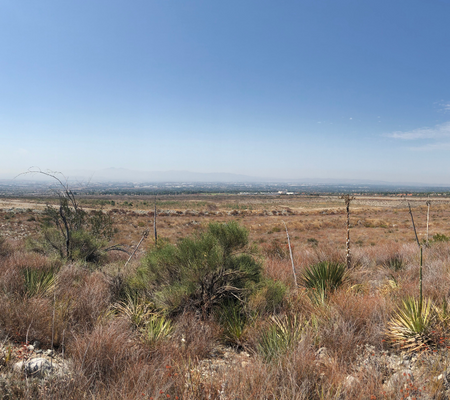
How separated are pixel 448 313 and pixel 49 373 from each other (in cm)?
537

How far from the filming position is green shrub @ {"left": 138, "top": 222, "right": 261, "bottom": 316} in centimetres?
521

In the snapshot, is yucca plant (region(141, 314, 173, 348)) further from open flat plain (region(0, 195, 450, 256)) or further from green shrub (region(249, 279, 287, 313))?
open flat plain (region(0, 195, 450, 256))

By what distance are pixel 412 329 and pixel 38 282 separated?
21.8ft

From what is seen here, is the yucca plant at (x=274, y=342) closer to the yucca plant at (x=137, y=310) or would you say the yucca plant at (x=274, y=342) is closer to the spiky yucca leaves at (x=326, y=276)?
the yucca plant at (x=137, y=310)

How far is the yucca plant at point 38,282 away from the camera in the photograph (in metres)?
5.17

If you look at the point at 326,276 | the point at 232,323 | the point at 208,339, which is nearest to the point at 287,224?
the point at 326,276

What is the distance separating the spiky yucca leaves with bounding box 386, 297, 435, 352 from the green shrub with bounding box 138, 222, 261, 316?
246 cm

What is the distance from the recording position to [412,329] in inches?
147

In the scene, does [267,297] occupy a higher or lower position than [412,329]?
lower

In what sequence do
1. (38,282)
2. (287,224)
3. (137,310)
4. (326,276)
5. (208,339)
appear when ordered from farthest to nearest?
(287,224), (326,276), (38,282), (137,310), (208,339)

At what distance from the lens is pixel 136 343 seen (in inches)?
144

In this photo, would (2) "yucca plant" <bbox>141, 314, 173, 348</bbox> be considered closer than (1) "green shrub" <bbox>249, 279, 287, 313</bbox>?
Yes

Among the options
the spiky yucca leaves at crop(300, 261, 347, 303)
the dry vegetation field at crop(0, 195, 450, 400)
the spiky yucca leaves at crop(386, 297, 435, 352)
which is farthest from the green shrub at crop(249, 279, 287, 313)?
the spiky yucca leaves at crop(386, 297, 435, 352)

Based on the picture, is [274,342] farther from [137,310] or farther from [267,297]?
[137,310]
